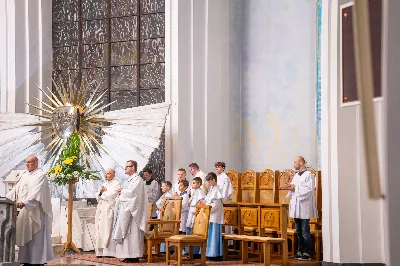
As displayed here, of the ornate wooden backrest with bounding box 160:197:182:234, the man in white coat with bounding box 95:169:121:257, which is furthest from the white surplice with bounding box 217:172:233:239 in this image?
the man in white coat with bounding box 95:169:121:257

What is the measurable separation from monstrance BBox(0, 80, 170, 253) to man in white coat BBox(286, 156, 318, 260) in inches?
176

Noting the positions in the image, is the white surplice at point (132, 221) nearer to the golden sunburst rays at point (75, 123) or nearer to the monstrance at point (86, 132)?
the monstrance at point (86, 132)

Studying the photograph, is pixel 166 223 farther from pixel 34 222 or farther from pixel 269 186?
pixel 34 222

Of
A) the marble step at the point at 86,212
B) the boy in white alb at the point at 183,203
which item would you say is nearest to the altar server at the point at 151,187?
the marble step at the point at 86,212

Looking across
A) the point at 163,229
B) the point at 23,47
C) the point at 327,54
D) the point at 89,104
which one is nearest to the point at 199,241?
the point at 163,229

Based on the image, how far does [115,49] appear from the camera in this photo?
57.9 ft

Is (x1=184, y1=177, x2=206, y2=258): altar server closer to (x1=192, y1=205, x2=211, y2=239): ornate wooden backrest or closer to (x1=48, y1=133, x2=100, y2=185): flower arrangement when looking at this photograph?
(x1=192, y1=205, x2=211, y2=239): ornate wooden backrest

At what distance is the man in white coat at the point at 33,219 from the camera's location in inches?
403

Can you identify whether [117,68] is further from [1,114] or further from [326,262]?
[326,262]

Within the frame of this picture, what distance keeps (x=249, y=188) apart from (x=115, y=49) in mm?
6170

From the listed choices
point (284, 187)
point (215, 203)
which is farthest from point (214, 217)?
point (284, 187)

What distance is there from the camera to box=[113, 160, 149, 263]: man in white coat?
12.1 metres

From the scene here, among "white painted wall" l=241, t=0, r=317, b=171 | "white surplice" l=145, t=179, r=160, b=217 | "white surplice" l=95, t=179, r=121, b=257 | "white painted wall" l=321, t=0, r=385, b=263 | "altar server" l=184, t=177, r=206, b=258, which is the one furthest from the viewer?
"white surplice" l=145, t=179, r=160, b=217

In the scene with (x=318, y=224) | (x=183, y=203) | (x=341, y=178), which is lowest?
(x=318, y=224)
